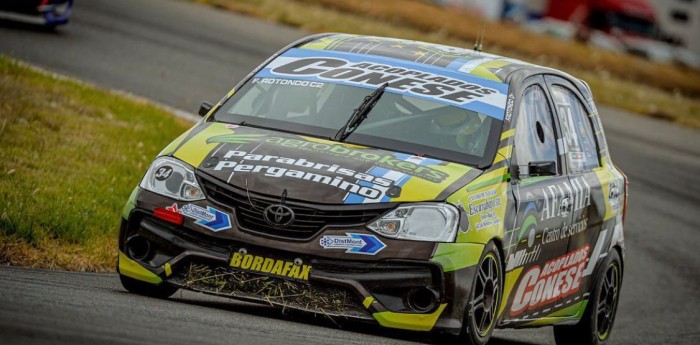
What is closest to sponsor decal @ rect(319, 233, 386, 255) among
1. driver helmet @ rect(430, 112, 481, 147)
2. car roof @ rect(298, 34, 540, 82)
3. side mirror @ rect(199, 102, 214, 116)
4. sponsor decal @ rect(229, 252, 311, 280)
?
sponsor decal @ rect(229, 252, 311, 280)

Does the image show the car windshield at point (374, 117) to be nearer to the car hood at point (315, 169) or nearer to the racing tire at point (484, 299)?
the car hood at point (315, 169)

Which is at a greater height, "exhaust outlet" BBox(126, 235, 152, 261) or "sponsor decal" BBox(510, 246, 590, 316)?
"exhaust outlet" BBox(126, 235, 152, 261)

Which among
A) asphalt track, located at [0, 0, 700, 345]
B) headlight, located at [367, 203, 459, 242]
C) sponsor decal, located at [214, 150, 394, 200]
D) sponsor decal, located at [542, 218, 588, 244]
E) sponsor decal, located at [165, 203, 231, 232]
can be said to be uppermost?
sponsor decal, located at [214, 150, 394, 200]

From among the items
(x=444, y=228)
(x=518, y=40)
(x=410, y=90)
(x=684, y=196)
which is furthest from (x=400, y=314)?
(x=518, y=40)

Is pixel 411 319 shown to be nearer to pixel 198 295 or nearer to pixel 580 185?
pixel 198 295

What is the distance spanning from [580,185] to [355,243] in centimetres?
234

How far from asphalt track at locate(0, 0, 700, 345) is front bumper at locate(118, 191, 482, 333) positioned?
123 mm

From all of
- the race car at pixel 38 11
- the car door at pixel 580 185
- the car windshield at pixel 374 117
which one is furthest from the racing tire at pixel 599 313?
the race car at pixel 38 11

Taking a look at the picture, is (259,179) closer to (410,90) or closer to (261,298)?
Answer: (261,298)

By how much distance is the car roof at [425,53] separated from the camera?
8.11m

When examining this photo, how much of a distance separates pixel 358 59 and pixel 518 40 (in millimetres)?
20980

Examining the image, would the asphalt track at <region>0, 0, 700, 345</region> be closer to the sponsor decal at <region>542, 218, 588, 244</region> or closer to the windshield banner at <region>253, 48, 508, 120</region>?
the sponsor decal at <region>542, 218, 588, 244</region>

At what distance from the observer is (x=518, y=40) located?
28.7 m

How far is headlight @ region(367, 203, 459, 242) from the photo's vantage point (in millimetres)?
6492
